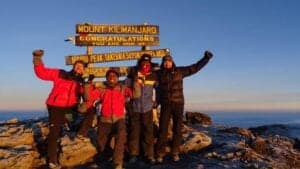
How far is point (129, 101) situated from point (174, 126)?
160cm

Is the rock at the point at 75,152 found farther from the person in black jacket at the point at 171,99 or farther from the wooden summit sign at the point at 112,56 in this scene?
the wooden summit sign at the point at 112,56

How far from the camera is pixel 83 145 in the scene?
601 inches

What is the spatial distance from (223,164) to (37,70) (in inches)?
239

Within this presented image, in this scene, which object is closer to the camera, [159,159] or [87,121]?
[159,159]

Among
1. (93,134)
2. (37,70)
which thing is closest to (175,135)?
(93,134)

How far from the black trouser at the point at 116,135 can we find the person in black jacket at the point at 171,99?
4.09 feet

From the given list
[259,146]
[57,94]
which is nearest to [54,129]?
[57,94]

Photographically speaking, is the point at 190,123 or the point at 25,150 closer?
the point at 25,150

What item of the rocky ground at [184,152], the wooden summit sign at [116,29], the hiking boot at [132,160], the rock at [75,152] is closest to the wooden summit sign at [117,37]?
the wooden summit sign at [116,29]

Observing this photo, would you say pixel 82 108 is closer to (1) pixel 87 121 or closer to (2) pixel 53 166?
(1) pixel 87 121

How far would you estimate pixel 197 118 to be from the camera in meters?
20.5

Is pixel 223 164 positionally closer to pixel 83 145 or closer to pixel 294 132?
pixel 83 145

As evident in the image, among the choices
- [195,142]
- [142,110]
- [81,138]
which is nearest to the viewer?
[142,110]

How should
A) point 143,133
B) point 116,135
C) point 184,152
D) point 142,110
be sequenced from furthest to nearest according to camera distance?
point 184,152 → point 143,133 → point 142,110 → point 116,135
